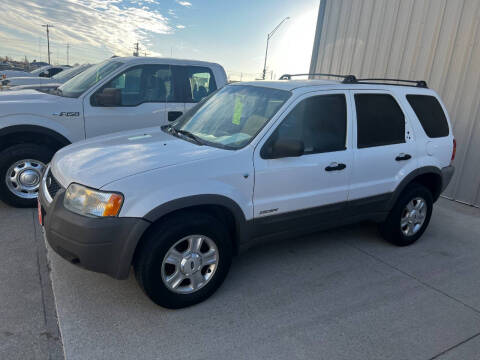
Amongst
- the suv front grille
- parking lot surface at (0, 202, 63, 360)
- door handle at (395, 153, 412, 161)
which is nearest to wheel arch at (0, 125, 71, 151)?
parking lot surface at (0, 202, 63, 360)

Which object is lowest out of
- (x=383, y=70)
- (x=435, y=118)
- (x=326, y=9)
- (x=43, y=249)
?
(x=43, y=249)

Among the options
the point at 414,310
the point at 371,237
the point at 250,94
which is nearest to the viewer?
the point at 414,310

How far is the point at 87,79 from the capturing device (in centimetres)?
530

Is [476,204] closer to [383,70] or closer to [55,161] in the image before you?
[383,70]

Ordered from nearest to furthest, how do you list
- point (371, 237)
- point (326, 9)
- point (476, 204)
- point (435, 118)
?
point (435, 118)
point (371, 237)
point (476, 204)
point (326, 9)

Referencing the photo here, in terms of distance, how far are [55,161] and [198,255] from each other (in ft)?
5.04

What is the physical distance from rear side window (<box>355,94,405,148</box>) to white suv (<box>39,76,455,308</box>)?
1 centimetres

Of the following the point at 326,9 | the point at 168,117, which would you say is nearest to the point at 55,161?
the point at 168,117

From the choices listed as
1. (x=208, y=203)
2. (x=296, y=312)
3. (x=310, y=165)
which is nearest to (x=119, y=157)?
(x=208, y=203)

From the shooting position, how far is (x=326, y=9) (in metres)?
8.95

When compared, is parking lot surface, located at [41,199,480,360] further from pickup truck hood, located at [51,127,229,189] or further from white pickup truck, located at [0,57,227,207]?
white pickup truck, located at [0,57,227,207]

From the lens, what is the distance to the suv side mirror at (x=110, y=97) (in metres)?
4.87

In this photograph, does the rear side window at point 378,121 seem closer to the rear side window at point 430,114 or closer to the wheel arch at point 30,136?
the rear side window at point 430,114

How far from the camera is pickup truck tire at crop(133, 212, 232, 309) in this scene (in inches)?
108
